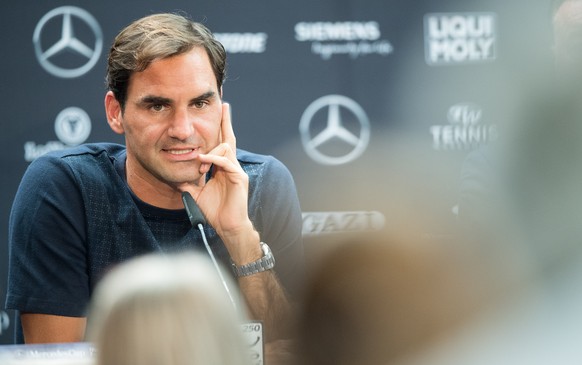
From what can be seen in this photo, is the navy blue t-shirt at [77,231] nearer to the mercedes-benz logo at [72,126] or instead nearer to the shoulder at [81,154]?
the shoulder at [81,154]

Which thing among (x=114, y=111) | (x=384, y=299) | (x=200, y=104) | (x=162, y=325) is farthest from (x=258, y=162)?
(x=162, y=325)

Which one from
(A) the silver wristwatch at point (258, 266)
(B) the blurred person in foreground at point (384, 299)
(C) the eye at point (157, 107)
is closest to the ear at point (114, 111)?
(C) the eye at point (157, 107)

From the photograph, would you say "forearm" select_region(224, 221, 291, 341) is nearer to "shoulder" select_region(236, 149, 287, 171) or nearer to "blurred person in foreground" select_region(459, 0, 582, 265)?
"shoulder" select_region(236, 149, 287, 171)

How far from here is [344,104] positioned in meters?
3.00

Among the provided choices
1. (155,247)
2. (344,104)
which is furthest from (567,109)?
(344,104)

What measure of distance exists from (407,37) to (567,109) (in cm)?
214

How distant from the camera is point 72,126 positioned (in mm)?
2924

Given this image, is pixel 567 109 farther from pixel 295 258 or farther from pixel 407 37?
pixel 407 37

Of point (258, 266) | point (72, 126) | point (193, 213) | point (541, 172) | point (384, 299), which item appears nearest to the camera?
point (384, 299)

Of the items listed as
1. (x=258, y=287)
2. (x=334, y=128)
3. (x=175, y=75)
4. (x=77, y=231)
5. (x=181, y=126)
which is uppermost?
(x=175, y=75)

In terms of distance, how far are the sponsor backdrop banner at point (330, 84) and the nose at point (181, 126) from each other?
111 cm

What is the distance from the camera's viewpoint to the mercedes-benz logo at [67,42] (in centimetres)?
294

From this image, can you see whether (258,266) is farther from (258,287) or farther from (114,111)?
(114,111)

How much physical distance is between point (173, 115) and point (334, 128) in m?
1.22
